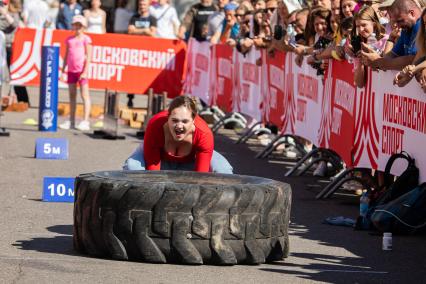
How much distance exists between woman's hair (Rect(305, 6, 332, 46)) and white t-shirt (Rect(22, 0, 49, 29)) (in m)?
13.6

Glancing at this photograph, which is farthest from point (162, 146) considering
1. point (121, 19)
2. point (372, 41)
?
point (121, 19)

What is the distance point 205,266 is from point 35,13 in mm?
21128

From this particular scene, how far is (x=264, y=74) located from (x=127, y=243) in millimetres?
11015

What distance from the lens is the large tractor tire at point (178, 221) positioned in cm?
890

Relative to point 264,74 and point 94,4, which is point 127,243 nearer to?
point 264,74

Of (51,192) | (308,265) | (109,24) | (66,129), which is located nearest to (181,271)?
(308,265)

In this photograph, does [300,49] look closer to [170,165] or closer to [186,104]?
[170,165]

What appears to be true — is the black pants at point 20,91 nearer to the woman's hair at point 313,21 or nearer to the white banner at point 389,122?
the woman's hair at point 313,21

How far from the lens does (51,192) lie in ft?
41.4

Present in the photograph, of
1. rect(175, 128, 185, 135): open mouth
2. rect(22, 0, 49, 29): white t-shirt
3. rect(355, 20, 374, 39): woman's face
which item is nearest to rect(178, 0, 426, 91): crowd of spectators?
rect(355, 20, 374, 39): woman's face

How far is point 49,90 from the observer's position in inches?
860

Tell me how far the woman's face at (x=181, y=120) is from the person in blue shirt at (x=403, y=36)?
102 inches

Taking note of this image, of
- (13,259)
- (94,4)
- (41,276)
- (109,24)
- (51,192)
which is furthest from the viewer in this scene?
(109,24)

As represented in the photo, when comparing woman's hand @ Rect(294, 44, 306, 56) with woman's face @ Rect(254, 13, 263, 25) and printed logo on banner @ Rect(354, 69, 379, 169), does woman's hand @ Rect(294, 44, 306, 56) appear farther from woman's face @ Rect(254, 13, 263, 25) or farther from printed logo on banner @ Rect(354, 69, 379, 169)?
woman's face @ Rect(254, 13, 263, 25)
